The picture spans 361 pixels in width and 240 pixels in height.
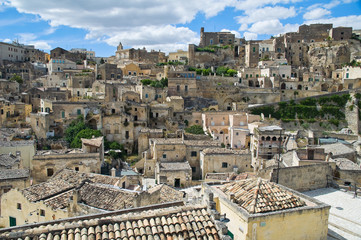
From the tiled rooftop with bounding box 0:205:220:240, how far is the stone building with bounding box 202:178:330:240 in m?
1.23

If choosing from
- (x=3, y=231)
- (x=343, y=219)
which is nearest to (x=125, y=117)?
(x=343, y=219)

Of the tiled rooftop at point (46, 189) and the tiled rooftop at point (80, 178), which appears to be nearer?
the tiled rooftop at point (46, 189)

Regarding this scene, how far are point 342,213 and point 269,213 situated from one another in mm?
6305

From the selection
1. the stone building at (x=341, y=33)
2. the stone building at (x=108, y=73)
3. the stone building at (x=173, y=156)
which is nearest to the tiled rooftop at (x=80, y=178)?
the stone building at (x=173, y=156)

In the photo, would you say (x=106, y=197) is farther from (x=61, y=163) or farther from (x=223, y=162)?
(x=223, y=162)

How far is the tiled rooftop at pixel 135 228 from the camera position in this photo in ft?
19.6

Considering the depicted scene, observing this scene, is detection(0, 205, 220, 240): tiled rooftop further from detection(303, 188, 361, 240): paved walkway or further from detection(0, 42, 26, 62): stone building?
detection(0, 42, 26, 62): stone building

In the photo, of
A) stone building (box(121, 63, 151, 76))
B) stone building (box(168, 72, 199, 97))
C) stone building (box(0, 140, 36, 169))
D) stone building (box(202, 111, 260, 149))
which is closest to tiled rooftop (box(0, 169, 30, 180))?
stone building (box(0, 140, 36, 169))

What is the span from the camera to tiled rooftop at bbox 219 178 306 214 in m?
8.69

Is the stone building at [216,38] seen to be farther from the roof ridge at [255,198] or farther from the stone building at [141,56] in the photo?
the roof ridge at [255,198]

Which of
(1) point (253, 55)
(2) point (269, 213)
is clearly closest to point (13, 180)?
(2) point (269, 213)

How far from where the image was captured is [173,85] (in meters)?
45.8

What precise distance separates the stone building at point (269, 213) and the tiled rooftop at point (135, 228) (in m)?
1.23

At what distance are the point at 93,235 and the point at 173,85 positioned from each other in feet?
133
